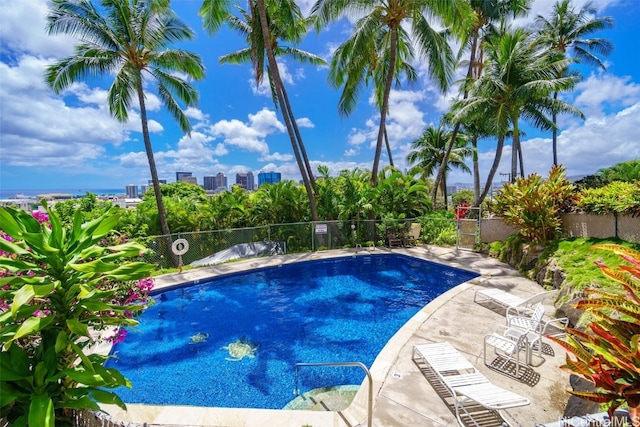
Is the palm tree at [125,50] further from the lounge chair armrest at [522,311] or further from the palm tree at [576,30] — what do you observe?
the palm tree at [576,30]

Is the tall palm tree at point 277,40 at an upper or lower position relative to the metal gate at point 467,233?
upper

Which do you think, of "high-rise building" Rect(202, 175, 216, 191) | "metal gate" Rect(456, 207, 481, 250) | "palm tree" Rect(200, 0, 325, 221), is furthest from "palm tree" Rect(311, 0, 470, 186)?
"high-rise building" Rect(202, 175, 216, 191)

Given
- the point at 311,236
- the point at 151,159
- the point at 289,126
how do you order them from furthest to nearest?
the point at 289,126
the point at 311,236
the point at 151,159

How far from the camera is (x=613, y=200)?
282 inches

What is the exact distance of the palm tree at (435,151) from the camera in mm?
22625

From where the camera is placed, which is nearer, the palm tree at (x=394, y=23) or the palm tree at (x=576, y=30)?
the palm tree at (x=394, y=23)

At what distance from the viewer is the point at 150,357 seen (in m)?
5.35

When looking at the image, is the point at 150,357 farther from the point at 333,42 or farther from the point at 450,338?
Answer: the point at 333,42

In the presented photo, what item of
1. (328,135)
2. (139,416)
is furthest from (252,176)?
(139,416)

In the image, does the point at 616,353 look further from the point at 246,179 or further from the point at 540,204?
Answer: the point at 246,179

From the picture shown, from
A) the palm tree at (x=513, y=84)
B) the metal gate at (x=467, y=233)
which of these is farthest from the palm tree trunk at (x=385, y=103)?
the metal gate at (x=467, y=233)

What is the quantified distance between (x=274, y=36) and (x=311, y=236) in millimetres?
8807

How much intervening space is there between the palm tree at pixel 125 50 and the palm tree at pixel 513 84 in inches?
506

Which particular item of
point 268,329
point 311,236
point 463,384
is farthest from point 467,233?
point 463,384
